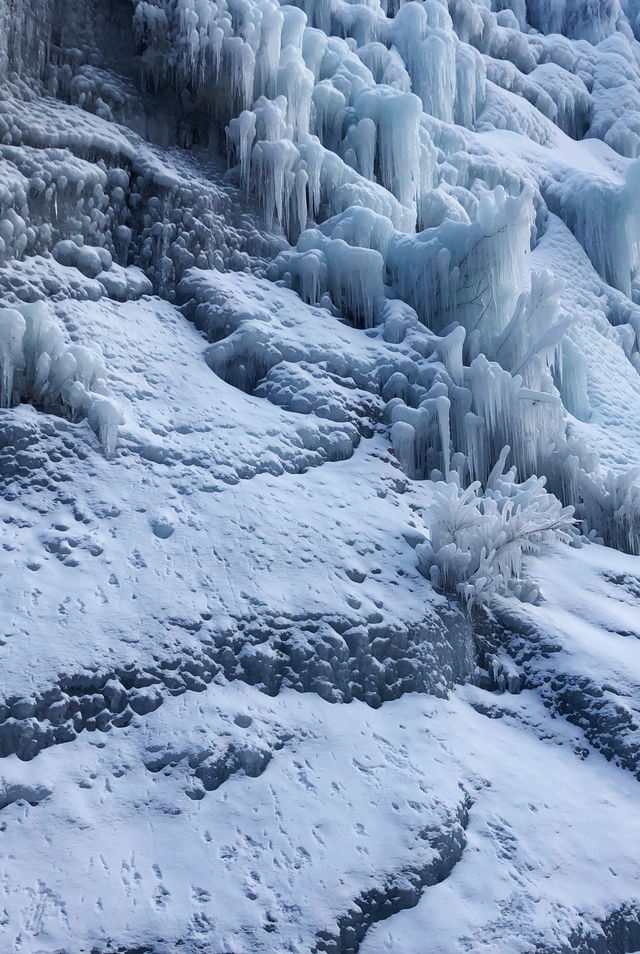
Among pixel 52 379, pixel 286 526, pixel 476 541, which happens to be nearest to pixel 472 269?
pixel 476 541

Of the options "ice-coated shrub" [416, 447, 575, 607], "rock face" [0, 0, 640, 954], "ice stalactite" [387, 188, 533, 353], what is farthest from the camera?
"ice stalactite" [387, 188, 533, 353]

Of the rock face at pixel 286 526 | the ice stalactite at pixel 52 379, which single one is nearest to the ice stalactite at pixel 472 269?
the rock face at pixel 286 526

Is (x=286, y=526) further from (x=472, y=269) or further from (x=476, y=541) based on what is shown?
(x=472, y=269)

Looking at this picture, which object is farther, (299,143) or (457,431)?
(299,143)

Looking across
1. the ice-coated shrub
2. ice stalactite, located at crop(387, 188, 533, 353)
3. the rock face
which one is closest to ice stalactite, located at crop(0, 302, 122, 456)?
the rock face

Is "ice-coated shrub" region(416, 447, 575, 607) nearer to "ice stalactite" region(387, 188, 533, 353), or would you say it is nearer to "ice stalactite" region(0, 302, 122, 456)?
"ice stalactite" region(387, 188, 533, 353)

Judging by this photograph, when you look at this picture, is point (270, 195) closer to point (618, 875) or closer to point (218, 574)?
point (218, 574)

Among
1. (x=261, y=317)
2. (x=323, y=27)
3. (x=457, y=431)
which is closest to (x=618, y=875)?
(x=457, y=431)
